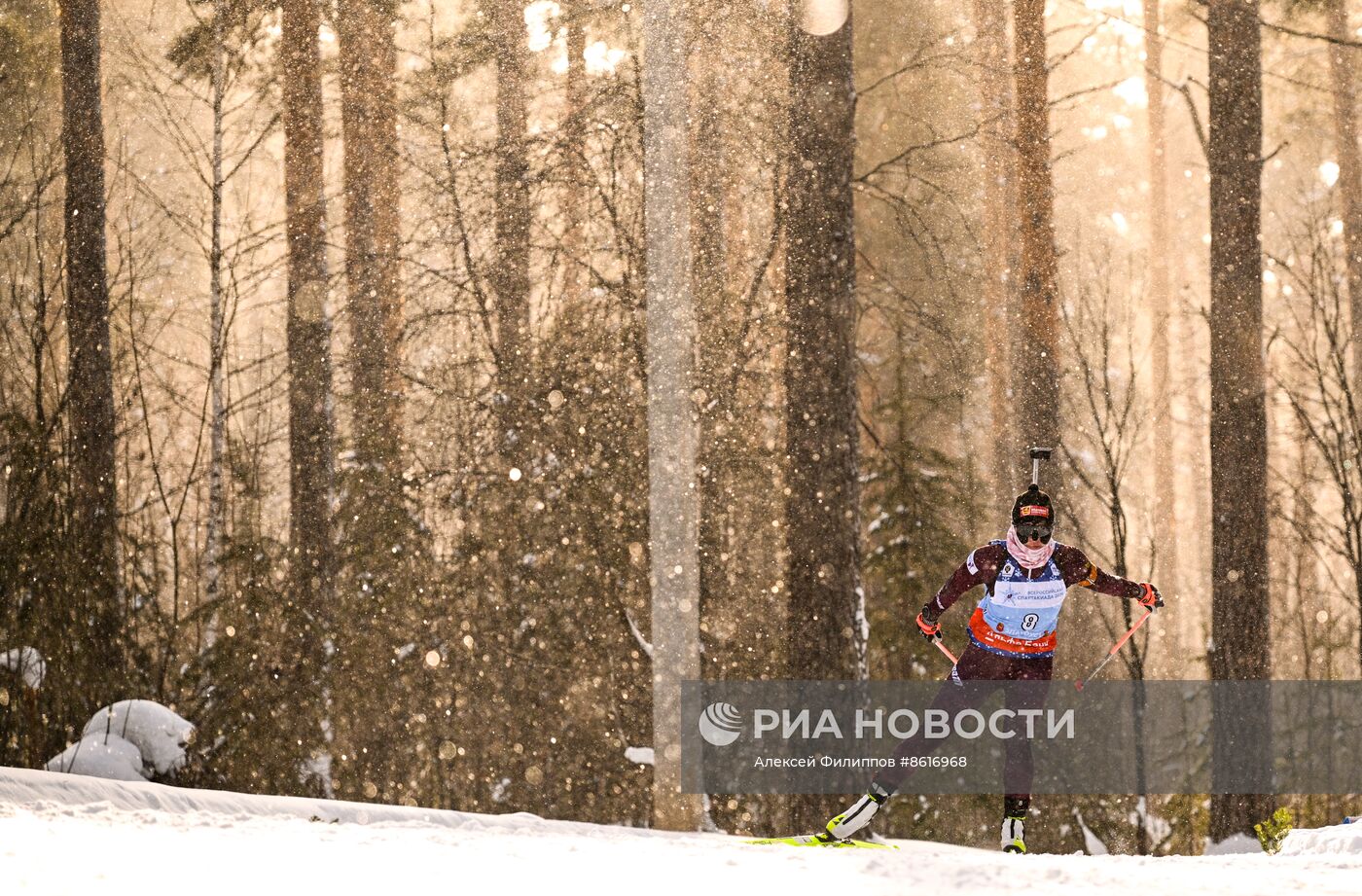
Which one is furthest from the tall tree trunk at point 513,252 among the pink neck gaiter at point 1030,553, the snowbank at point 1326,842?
the snowbank at point 1326,842

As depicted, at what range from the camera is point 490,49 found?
7699 mm

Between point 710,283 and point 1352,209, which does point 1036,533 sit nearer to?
point 710,283

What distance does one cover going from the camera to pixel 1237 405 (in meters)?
6.10

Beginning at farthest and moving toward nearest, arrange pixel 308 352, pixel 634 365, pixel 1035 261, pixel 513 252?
1. pixel 308 352
2. pixel 513 252
3. pixel 634 365
4. pixel 1035 261

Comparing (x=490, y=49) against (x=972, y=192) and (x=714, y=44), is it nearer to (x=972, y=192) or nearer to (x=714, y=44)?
(x=714, y=44)

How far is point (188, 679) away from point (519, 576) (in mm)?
2514

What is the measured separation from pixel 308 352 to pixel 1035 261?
16.9 ft

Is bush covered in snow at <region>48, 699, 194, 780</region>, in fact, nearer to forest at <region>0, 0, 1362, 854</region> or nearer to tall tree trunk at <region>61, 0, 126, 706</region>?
forest at <region>0, 0, 1362, 854</region>

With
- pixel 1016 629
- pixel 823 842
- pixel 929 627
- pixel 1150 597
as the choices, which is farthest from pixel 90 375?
pixel 1150 597

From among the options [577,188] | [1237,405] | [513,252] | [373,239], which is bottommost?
[1237,405]

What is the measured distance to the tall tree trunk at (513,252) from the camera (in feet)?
23.7

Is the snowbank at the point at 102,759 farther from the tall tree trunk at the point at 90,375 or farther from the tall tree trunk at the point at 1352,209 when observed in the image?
the tall tree trunk at the point at 1352,209

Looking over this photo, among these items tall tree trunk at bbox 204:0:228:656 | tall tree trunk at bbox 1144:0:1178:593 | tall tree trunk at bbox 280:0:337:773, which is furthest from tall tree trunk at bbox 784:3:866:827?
tall tree trunk at bbox 204:0:228:656

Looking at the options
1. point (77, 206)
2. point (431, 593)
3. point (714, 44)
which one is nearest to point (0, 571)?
point (77, 206)
